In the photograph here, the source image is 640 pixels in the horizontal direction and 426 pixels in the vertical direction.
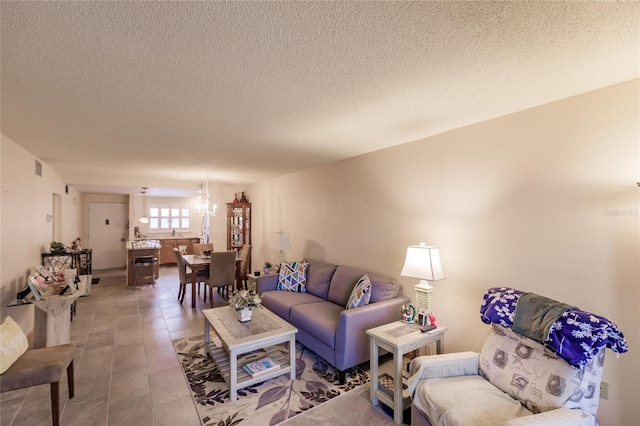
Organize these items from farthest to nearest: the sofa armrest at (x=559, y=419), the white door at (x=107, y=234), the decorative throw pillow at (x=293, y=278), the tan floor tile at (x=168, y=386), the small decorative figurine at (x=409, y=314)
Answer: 1. the white door at (x=107, y=234)
2. the decorative throw pillow at (x=293, y=278)
3. the small decorative figurine at (x=409, y=314)
4. the tan floor tile at (x=168, y=386)
5. the sofa armrest at (x=559, y=419)

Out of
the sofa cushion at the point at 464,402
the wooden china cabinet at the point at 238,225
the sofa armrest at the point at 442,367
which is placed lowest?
the sofa cushion at the point at 464,402

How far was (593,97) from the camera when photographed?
196cm

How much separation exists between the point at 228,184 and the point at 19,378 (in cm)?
570

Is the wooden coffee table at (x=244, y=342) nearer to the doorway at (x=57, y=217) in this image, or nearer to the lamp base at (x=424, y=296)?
the lamp base at (x=424, y=296)

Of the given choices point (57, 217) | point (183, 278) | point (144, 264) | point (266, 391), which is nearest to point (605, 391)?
point (266, 391)

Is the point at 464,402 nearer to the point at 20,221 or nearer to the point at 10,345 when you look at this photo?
the point at 10,345

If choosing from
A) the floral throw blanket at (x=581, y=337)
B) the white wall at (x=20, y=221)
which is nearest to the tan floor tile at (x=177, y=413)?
the white wall at (x=20, y=221)

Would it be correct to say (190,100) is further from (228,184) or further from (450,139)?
(228,184)

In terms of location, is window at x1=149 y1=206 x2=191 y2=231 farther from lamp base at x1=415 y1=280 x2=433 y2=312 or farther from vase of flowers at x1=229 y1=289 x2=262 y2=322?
lamp base at x1=415 y1=280 x2=433 y2=312

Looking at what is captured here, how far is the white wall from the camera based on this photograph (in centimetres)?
300

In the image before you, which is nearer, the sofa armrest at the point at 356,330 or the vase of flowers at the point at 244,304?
the sofa armrest at the point at 356,330

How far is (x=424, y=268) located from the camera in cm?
254

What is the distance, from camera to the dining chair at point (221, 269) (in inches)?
198

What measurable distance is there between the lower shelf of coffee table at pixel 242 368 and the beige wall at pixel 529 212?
153cm
